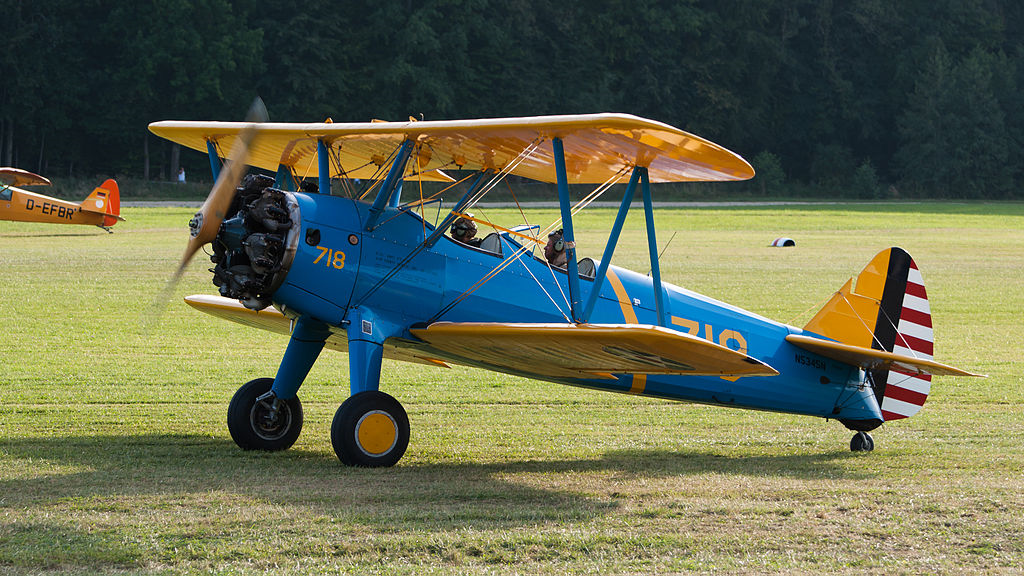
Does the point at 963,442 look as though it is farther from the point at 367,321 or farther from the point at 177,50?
the point at 177,50

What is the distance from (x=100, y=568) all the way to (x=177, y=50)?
55.3 m

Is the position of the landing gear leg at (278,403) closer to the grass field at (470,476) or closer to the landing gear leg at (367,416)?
the grass field at (470,476)

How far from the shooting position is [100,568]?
5.18 meters

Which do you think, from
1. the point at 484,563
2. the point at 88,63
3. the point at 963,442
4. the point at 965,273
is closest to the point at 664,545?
the point at 484,563

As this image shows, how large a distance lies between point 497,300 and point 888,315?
11.9 ft

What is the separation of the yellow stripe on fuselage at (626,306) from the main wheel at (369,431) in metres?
2.06

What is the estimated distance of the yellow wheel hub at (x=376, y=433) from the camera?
7465mm

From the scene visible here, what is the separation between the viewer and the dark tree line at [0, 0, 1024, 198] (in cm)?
5738

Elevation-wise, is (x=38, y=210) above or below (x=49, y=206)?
below

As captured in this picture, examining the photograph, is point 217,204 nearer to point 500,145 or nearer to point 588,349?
point 500,145

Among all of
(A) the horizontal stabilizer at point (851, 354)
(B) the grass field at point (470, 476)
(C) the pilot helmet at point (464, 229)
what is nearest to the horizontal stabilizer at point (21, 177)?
(B) the grass field at point (470, 476)

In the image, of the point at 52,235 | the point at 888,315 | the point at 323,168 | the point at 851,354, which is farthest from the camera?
the point at 52,235

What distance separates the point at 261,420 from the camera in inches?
330

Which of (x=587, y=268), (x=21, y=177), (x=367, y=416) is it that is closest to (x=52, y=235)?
(x=21, y=177)
